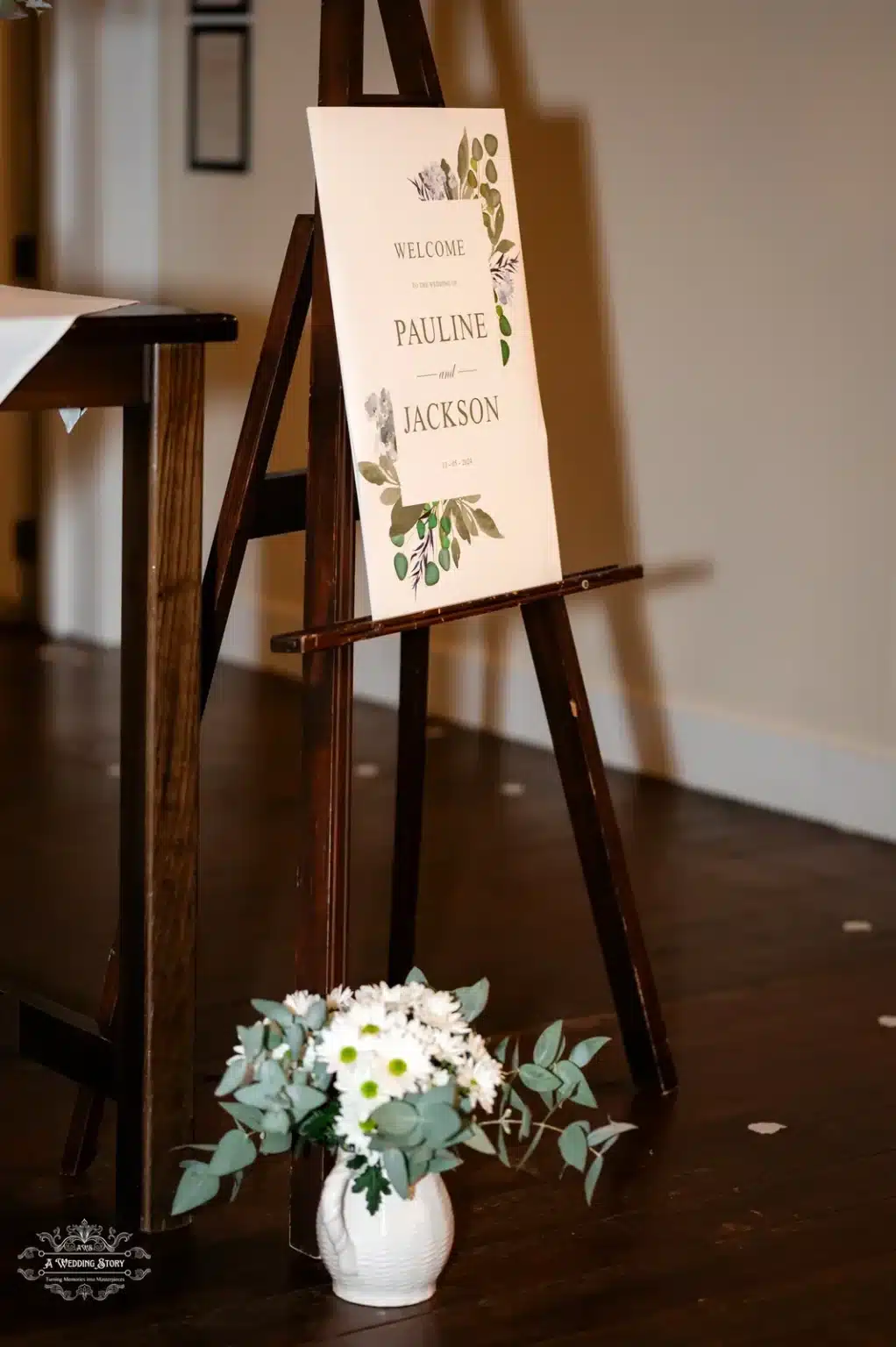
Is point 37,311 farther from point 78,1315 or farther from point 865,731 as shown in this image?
point 865,731

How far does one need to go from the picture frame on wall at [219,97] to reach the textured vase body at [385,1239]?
3.65m

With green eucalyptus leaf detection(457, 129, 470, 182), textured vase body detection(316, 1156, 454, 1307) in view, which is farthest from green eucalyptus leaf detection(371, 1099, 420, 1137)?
green eucalyptus leaf detection(457, 129, 470, 182)

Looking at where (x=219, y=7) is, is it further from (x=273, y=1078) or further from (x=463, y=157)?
(x=273, y=1078)

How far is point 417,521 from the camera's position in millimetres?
2221

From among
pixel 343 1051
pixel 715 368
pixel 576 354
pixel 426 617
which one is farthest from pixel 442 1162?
pixel 576 354

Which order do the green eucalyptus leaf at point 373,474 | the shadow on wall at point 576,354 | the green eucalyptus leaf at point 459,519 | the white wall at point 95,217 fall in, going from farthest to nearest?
the white wall at point 95,217, the shadow on wall at point 576,354, the green eucalyptus leaf at point 459,519, the green eucalyptus leaf at point 373,474

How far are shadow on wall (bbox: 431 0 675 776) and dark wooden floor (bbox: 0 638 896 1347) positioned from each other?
305 mm

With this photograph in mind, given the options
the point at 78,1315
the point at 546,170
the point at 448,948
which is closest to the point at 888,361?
the point at 546,170

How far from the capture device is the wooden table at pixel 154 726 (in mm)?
2031

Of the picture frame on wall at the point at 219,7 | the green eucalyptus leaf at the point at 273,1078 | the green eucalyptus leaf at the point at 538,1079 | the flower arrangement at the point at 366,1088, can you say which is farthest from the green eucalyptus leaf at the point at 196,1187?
the picture frame on wall at the point at 219,7

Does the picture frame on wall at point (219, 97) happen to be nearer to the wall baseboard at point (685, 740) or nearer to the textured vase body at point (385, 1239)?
the wall baseboard at point (685, 740)

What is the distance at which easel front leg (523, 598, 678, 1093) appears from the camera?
247 cm

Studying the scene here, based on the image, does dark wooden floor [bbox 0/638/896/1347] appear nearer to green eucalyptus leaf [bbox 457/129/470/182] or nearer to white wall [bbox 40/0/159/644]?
white wall [bbox 40/0/159/644]

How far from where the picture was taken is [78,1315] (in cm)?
202
